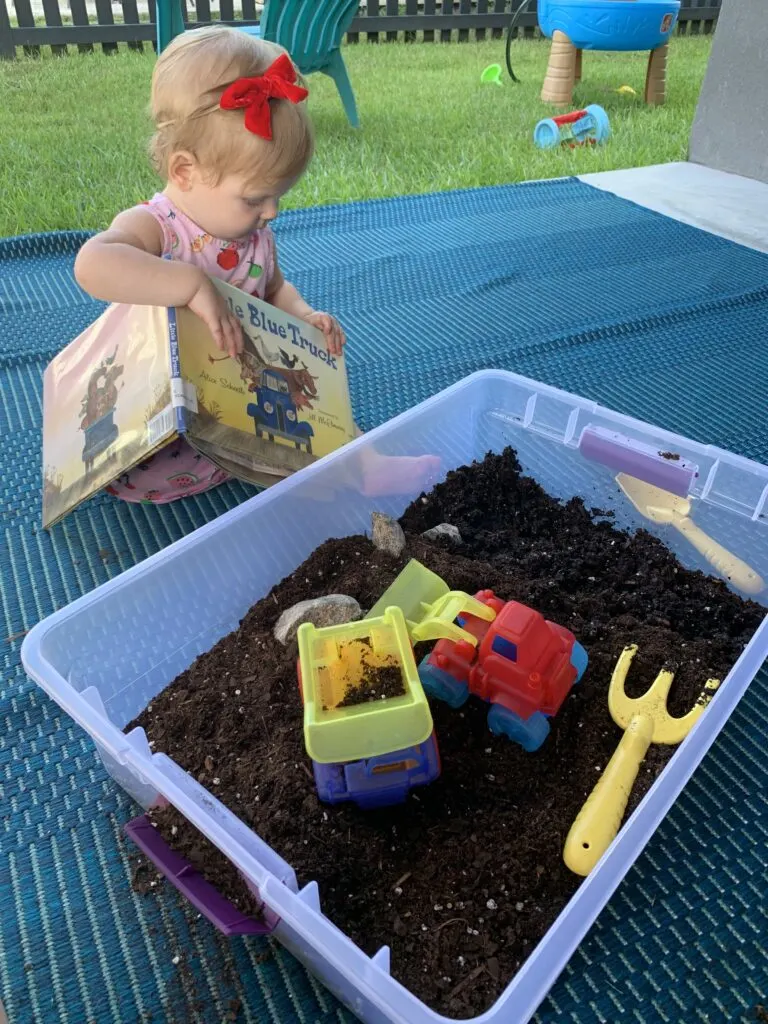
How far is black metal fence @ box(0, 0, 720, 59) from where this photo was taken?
12.6 ft

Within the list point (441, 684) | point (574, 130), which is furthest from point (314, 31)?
point (441, 684)

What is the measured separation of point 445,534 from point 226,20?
4.11m

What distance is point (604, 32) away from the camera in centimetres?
310

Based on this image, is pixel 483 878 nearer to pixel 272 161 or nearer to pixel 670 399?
pixel 272 161

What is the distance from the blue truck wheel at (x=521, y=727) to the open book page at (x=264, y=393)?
0.39m

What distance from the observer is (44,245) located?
169 cm

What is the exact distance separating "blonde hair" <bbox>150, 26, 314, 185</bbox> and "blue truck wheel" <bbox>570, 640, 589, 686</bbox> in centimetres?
57

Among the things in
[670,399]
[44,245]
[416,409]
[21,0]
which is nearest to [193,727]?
[416,409]

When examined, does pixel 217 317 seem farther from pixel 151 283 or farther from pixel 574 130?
pixel 574 130

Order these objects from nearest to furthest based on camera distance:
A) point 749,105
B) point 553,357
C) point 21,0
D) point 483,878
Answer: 1. point 483,878
2. point 553,357
3. point 749,105
4. point 21,0

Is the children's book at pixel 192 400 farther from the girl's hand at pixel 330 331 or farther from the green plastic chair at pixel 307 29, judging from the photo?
the green plastic chair at pixel 307 29

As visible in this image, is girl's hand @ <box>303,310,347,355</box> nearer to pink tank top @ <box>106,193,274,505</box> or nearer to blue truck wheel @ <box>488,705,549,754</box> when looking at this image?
pink tank top @ <box>106,193,274,505</box>

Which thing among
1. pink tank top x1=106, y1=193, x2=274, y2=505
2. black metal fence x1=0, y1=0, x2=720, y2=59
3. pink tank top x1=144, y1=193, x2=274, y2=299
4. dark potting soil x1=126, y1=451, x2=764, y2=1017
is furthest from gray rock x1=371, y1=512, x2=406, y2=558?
black metal fence x1=0, y1=0, x2=720, y2=59

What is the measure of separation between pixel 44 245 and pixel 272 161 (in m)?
1.00
